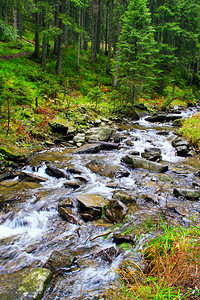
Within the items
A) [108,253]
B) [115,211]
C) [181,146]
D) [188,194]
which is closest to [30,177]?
[115,211]

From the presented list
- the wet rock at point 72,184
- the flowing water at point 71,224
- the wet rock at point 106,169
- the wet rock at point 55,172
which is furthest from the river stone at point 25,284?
the wet rock at point 106,169

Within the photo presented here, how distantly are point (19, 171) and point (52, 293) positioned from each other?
4.26 metres

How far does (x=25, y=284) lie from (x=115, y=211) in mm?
2141

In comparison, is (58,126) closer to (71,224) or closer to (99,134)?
(99,134)

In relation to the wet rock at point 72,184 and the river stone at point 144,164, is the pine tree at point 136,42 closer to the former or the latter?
the river stone at point 144,164

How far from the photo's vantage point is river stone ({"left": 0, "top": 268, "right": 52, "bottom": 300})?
2023 millimetres

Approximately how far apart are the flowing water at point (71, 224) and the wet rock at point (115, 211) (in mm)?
198

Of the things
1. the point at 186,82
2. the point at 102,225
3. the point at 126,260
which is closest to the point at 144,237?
the point at 126,260

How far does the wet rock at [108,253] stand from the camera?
287 centimetres

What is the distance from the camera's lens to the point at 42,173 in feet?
19.8

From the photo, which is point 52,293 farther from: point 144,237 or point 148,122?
point 148,122

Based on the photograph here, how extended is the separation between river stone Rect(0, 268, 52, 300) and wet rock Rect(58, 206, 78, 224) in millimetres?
1326

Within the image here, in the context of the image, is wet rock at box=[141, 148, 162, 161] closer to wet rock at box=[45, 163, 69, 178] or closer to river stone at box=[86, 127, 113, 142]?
river stone at box=[86, 127, 113, 142]

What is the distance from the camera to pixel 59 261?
279 cm
